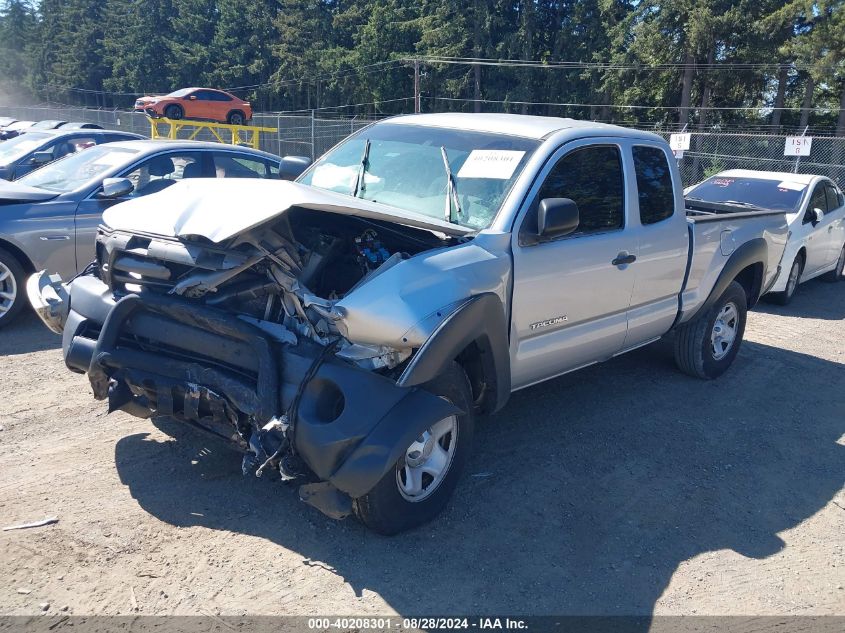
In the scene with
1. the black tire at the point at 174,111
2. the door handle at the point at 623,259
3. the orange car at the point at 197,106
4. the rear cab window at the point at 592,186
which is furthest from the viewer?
the black tire at the point at 174,111

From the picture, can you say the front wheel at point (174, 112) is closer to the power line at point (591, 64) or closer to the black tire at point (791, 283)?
the power line at point (591, 64)

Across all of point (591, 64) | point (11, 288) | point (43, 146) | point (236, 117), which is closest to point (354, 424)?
point (11, 288)

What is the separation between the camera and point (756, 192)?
9914 millimetres

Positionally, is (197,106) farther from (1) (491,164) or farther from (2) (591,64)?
(1) (491,164)

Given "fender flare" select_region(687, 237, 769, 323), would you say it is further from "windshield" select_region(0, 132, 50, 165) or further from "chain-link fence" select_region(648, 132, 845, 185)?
"chain-link fence" select_region(648, 132, 845, 185)

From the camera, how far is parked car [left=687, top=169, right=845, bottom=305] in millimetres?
9469

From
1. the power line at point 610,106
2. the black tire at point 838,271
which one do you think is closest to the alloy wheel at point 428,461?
the black tire at point 838,271

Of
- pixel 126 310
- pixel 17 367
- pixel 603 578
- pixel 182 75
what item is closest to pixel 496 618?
pixel 603 578

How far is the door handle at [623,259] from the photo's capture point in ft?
15.3

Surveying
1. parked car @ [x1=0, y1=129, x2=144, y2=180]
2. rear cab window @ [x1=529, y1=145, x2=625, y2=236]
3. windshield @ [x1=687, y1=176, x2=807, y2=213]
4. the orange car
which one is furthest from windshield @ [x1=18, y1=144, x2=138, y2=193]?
the orange car

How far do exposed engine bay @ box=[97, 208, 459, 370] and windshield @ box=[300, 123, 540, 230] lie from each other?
52 cm

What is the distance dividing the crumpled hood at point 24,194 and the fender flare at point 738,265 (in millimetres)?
5861

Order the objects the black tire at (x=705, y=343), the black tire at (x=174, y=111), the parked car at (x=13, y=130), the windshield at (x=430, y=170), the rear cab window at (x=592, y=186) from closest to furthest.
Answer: the windshield at (x=430, y=170), the rear cab window at (x=592, y=186), the black tire at (x=705, y=343), the parked car at (x=13, y=130), the black tire at (x=174, y=111)

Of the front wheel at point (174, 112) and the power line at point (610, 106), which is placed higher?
the power line at point (610, 106)
